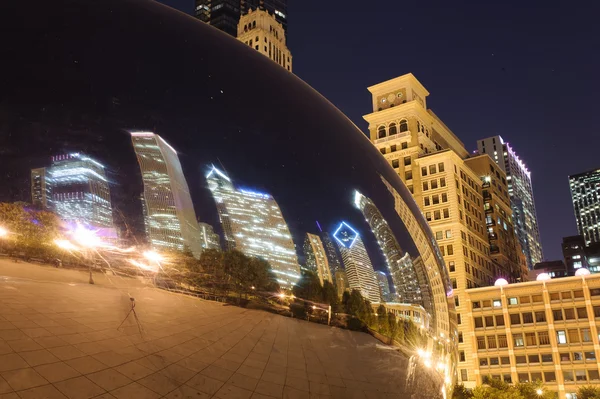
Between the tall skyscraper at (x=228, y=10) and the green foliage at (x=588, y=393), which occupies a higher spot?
the tall skyscraper at (x=228, y=10)

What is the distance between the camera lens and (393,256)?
2703 mm

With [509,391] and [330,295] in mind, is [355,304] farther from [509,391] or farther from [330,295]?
[509,391]

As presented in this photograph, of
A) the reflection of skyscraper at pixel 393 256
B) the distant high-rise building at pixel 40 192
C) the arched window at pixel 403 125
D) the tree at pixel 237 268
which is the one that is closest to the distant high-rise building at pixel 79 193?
the distant high-rise building at pixel 40 192

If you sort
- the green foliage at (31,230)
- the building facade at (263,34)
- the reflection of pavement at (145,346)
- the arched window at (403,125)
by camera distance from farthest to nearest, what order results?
the building facade at (263,34) → the arched window at (403,125) → the green foliage at (31,230) → the reflection of pavement at (145,346)

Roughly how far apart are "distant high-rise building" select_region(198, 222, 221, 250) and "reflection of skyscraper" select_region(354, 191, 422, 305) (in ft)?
2.80

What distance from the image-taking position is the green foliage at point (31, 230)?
1972 mm

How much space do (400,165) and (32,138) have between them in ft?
239

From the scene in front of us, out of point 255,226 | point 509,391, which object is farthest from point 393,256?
point 509,391

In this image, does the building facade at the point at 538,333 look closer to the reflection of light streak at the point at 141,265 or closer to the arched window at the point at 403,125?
the arched window at the point at 403,125

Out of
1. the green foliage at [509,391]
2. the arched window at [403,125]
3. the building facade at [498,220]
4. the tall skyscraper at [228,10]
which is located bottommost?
the green foliage at [509,391]

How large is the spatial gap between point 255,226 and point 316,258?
0.99 feet

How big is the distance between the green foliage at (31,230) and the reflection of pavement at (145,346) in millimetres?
76

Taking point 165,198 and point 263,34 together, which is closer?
point 165,198

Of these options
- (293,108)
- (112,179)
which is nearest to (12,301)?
(112,179)
